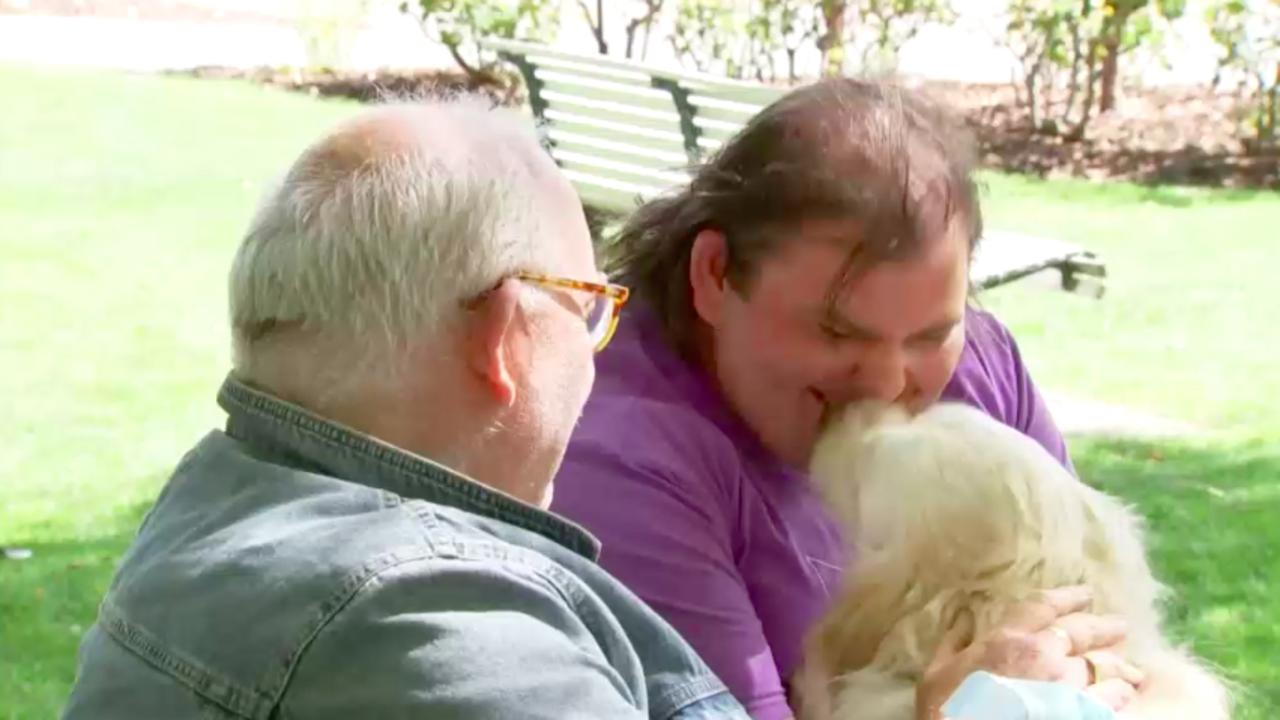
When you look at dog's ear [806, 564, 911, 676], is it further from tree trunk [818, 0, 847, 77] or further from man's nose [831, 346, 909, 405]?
tree trunk [818, 0, 847, 77]

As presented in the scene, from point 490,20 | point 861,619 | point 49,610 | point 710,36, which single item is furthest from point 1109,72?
point 861,619

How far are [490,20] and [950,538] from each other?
1080 cm

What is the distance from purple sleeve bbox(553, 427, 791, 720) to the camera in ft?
7.16

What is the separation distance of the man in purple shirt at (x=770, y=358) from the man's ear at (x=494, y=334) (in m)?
0.57

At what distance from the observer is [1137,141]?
12.5 metres

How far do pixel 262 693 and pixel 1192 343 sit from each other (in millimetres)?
6985

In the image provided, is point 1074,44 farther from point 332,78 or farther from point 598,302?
point 598,302

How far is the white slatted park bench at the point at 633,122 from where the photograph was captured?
7.56 meters

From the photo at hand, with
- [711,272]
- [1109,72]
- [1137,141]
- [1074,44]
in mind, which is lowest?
[1137,141]

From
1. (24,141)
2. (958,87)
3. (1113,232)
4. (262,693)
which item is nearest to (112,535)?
(262,693)

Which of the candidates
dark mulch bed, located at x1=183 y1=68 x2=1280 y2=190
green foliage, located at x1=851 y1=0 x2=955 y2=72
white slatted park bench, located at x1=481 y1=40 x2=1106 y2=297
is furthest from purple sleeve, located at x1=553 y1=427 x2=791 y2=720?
green foliage, located at x1=851 y1=0 x2=955 y2=72

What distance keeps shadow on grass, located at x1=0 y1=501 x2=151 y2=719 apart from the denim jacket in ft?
9.07

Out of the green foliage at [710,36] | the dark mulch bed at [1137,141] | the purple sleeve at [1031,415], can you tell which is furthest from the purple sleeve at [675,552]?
the green foliage at [710,36]

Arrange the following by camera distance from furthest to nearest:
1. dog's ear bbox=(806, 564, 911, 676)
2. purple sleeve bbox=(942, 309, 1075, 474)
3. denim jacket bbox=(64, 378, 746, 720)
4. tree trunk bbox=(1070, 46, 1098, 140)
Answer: tree trunk bbox=(1070, 46, 1098, 140), purple sleeve bbox=(942, 309, 1075, 474), dog's ear bbox=(806, 564, 911, 676), denim jacket bbox=(64, 378, 746, 720)
